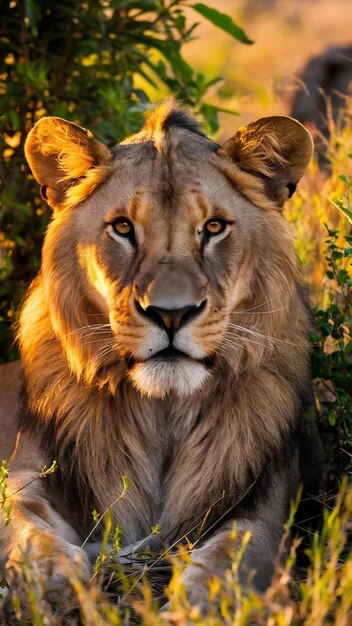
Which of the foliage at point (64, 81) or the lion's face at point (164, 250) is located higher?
the foliage at point (64, 81)

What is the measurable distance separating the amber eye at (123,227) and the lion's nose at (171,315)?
39 cm

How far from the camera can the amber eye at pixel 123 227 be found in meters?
3.72

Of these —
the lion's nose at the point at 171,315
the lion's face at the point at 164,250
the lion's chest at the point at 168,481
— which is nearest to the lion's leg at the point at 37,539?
the lion's chest at the point at 168,481

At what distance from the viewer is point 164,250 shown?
3582 mm

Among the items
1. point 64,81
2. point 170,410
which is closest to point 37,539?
point 170,410

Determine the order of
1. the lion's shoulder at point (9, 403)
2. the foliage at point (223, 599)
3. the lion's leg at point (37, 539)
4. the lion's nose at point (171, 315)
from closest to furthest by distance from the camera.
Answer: the foliage at point (223, 599) < the lion's leg at point (37, 539) < the lion's nose at point (171, 315) < the lion's shoulder at point (9, 403)

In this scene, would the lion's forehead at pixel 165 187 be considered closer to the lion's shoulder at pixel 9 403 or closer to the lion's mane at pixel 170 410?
the lion's mane at pixel 170 410

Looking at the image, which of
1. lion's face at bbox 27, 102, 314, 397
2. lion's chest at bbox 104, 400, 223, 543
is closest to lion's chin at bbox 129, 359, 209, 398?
lion's face at bbox 27, 102, 314, 397

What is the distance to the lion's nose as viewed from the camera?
11.0ft

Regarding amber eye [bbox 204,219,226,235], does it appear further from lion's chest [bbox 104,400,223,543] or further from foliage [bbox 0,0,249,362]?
foliage [bbox 0,0,249,362]

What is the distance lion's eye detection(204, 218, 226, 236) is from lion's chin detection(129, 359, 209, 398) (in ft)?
1.49

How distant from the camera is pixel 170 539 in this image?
3.83 m

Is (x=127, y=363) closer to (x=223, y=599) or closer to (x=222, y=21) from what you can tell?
(x=223, y=599)

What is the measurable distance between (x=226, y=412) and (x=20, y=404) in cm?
92
